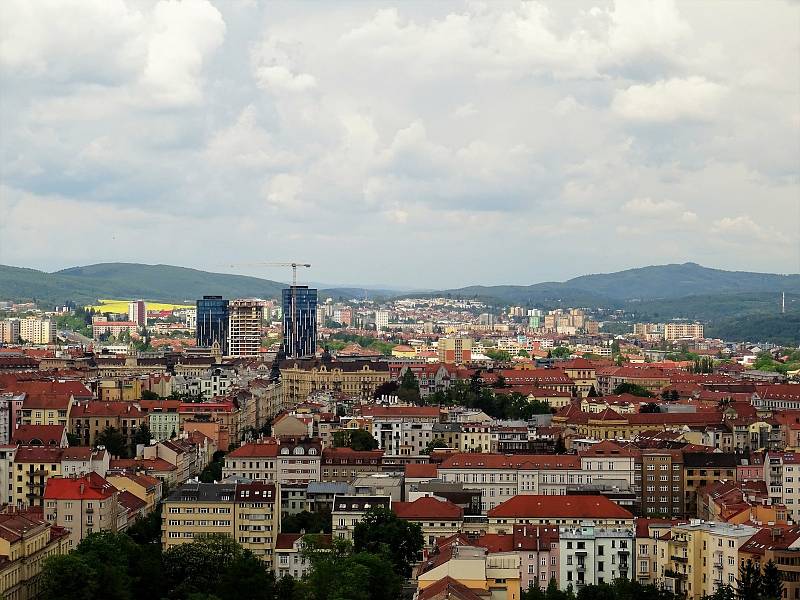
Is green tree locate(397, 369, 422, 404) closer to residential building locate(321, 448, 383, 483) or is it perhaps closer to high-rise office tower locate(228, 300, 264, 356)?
residential building locate(321, 448, 383, 483)

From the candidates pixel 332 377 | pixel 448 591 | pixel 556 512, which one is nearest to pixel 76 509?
pixel 556 512

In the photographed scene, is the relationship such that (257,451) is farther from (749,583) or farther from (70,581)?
(749,583)

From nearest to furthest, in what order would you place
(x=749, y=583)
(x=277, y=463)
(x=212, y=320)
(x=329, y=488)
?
(x=749, y=583), (x=329, y=488), (x=277, y=463), (x=212, y=320)

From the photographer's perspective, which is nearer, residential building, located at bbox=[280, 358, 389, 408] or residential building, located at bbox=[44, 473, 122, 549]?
residential building, located at bbox=[44, 473, 122, 549]

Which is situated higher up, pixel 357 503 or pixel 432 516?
pixel 357 503

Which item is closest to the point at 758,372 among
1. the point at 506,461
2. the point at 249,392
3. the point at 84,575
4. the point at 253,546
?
the point at 249,392

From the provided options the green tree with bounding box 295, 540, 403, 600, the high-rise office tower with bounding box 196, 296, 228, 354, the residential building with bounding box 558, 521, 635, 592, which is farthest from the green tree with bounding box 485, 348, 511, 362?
the green tree with bounding box 295, 540, 403, 600
